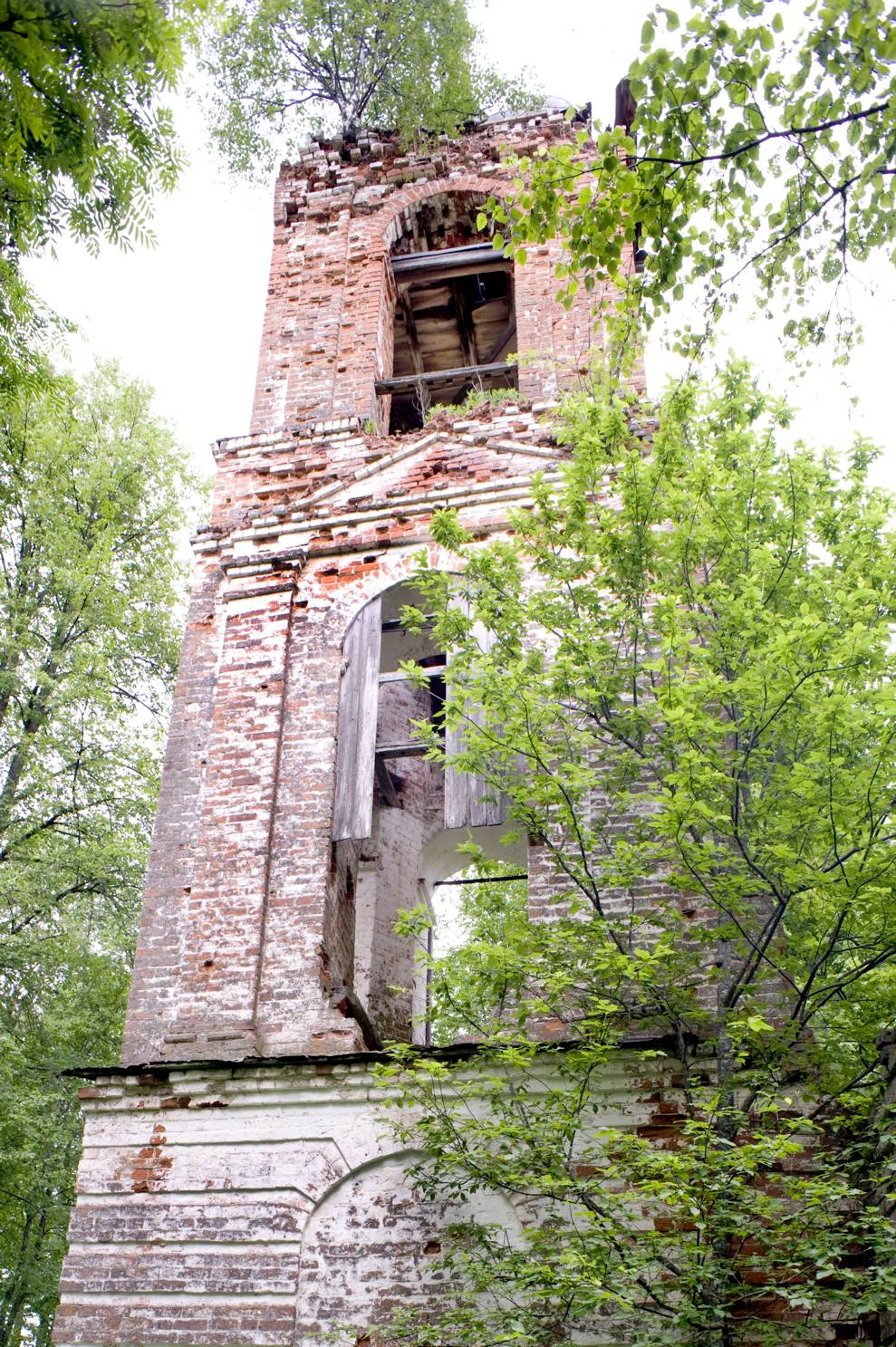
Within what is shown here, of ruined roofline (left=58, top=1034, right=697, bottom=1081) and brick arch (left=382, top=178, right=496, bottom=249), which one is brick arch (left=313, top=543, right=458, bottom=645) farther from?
brick arch (left=382, top=178, right=496, bottom=249)

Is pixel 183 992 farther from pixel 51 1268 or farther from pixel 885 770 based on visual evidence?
pixel 51 1268

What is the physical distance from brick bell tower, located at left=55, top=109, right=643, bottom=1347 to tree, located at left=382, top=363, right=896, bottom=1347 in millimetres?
658

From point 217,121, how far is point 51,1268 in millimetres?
11788

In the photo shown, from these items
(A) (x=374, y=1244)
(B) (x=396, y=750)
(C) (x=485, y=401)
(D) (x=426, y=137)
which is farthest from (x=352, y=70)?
(A) (x=374, y=1244)

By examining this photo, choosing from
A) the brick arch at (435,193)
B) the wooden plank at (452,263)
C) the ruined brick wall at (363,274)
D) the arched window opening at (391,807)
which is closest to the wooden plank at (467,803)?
the arched window opening at (391,807)

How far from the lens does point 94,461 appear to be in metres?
15.7

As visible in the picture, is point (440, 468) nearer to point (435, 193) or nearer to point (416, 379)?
point (416, 379)

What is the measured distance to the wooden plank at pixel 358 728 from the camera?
8648 millimetres

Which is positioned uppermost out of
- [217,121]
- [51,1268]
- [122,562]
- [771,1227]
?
[217,121]

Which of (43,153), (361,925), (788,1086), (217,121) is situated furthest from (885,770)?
(217,121)

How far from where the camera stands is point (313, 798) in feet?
28.8

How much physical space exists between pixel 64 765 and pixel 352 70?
8.04 m

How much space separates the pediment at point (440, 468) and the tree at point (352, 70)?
3556 millimetres

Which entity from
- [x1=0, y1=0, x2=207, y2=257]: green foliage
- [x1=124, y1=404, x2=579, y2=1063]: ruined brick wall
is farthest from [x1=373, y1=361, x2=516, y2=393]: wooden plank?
[x1=0, y1=0, x2=207, y2=257]: green foliage
